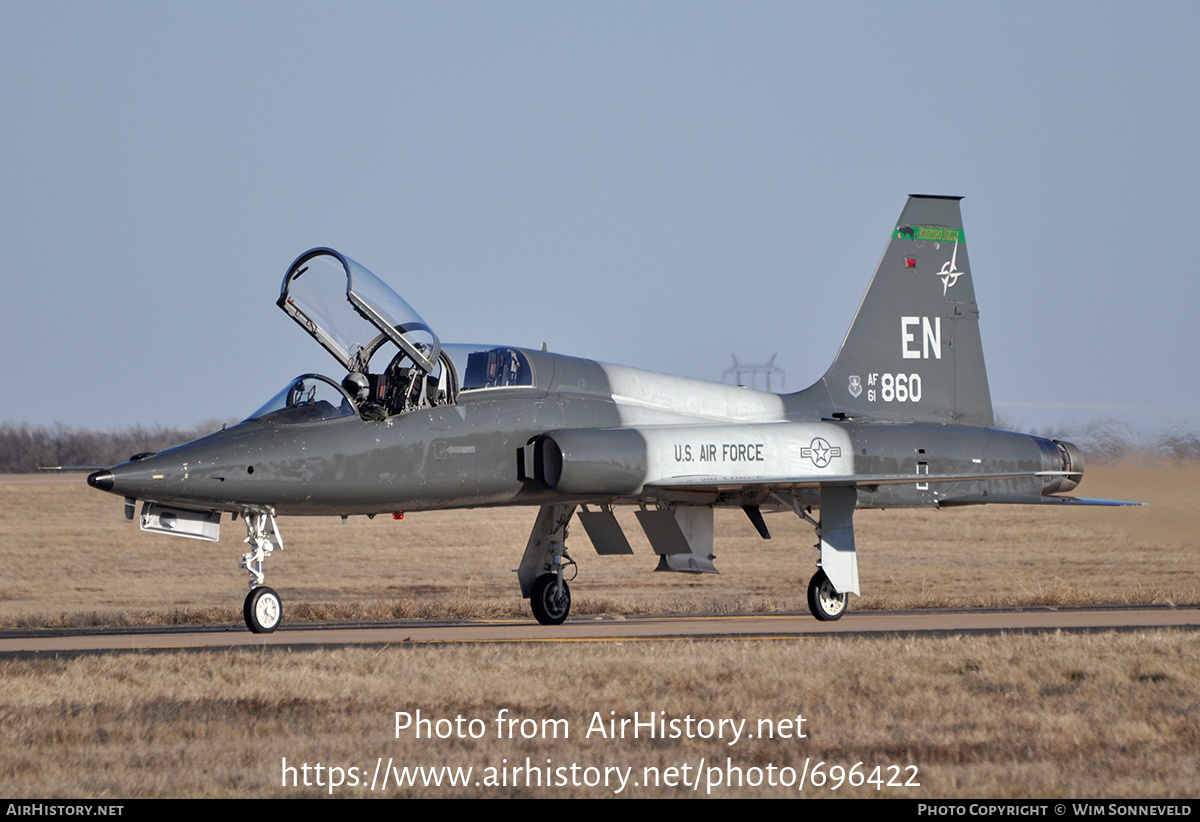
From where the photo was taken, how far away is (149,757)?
27.7 feet

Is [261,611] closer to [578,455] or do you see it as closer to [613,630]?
[578,455]

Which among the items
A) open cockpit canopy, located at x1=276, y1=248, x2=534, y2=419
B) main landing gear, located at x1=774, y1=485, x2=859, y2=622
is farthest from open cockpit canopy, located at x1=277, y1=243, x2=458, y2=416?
main landing gear, located at x1=774, y1=485, x2=859, y2=622

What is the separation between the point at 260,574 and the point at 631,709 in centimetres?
566

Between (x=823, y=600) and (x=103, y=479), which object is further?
(x=823, y=600)

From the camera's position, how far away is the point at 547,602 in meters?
17.5

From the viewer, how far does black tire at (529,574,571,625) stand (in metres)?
17.4

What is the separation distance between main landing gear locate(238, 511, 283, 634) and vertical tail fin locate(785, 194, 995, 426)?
29.4ft

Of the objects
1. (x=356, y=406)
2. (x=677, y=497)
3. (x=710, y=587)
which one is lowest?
(x=710, y=587)

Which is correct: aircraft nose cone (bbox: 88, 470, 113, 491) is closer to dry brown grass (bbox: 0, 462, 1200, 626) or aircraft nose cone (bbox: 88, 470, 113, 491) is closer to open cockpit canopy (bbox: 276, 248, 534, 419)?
open cockpit canopy (bbox: 276, 248, 534, 419)

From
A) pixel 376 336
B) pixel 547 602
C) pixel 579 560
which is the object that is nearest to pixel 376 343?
pixel 376 336

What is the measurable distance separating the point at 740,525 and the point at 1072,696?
34.4m

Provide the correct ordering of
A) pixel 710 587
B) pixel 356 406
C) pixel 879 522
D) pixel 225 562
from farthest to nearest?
1. pixel 879 522
2. pixel 225 562
3. pixel 710 587
4. pixel 356 406

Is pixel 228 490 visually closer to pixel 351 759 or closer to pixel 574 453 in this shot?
pixel 574 453

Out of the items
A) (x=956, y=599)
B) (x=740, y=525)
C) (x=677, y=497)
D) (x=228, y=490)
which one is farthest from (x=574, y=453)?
(x=740, y=525)
